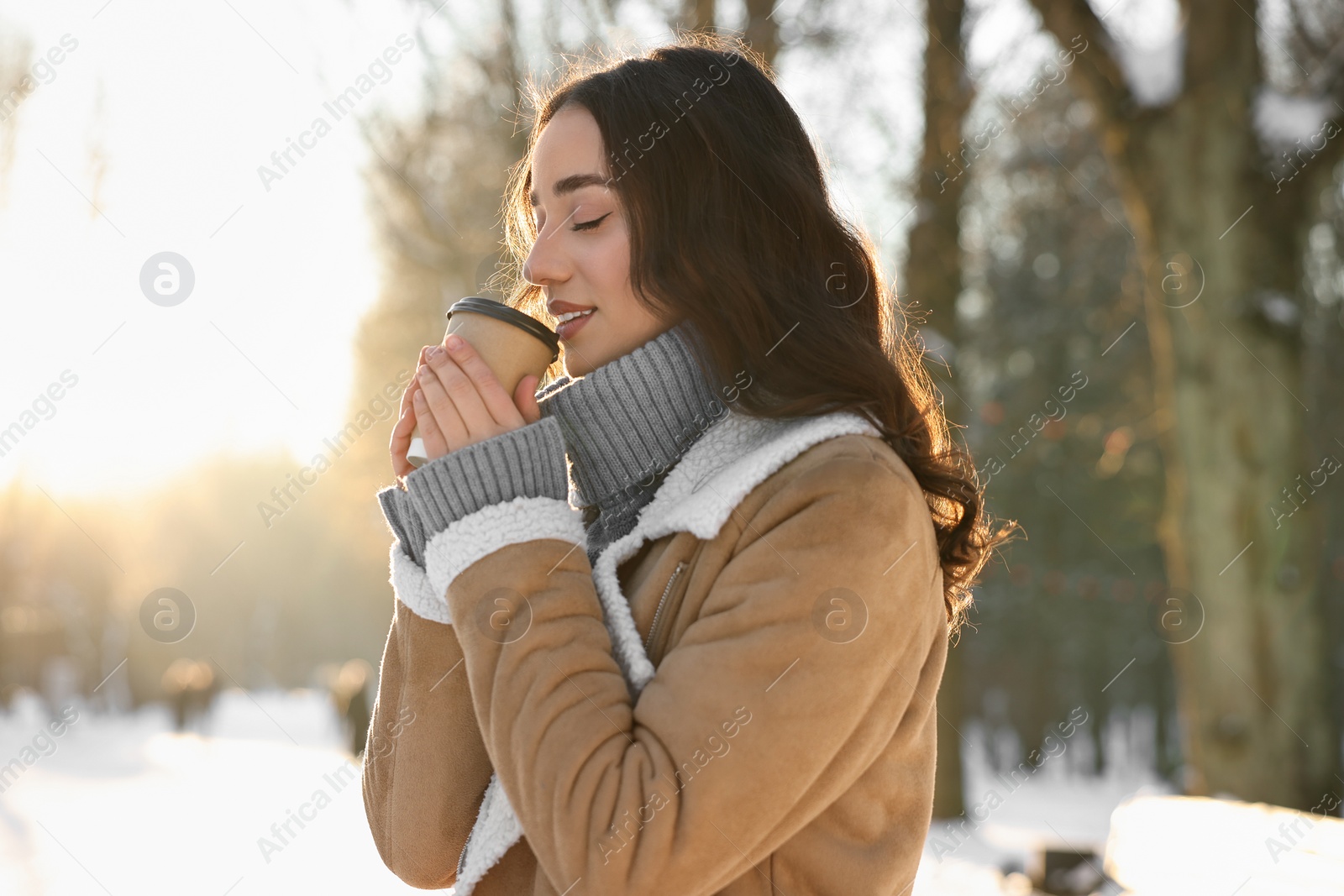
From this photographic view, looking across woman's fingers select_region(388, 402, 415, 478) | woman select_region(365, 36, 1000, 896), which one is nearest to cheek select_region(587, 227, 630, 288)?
woman select_region(365, 36, 1000, 896)

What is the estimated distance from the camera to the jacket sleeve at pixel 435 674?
1616 millimetres

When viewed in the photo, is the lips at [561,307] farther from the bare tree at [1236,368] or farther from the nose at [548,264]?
the bare tree at [1236,368]

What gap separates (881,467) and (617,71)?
0.81m

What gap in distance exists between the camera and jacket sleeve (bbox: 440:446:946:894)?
136cm

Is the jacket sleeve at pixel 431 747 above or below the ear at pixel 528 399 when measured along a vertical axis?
below

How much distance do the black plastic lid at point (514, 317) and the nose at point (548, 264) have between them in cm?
8

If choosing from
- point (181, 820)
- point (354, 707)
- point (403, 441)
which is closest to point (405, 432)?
point (403, 441)

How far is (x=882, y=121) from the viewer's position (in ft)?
32.7

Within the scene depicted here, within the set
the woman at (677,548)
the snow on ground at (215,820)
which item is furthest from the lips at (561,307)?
the snow on ground at (215,820)

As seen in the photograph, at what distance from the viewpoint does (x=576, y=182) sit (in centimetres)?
180

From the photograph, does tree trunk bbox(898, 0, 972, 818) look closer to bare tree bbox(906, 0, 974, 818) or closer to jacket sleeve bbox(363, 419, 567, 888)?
bare tree bbox(906, 0, 974, 818)

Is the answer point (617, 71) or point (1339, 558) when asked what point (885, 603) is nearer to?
point (617, 71)

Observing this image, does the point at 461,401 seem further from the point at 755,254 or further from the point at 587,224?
the point at 755,254

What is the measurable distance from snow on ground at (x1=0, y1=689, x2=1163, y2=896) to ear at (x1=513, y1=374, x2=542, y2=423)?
3.12 ft
